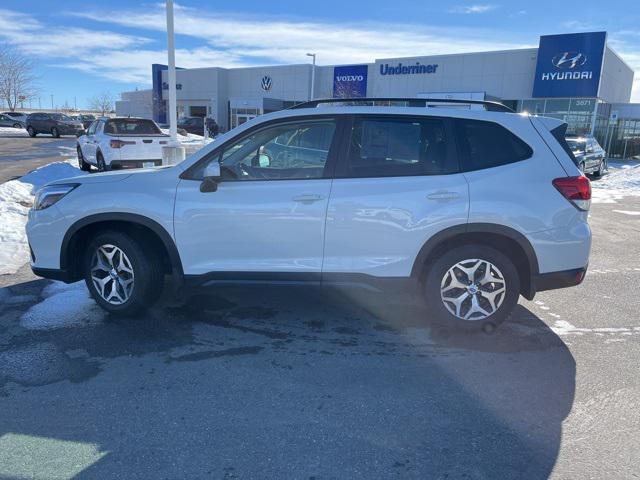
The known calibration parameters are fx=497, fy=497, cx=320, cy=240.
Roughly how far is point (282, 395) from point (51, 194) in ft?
9.08

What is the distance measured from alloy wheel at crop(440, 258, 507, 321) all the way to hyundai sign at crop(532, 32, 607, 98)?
32.8 m

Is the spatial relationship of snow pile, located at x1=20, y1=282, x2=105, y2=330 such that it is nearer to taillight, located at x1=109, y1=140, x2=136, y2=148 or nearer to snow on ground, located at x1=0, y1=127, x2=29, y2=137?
taillight, located at x1=109, y1=140, x2=136, y2=148

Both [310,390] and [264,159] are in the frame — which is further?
Answer: [264,159]

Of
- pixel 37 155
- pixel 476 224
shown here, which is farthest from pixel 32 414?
pixel 37 155

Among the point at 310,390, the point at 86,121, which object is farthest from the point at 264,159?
the point at 86,121

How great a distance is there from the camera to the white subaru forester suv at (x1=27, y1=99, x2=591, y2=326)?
3957 mm

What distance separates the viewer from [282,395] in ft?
10.8

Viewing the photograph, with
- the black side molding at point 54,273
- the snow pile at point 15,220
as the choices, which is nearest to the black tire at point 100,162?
the snow pile at point 15,220

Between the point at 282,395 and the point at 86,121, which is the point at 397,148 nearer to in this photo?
the point at 282,395

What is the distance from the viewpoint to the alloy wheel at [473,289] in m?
4.11

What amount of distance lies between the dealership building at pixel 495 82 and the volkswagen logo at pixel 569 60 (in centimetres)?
6

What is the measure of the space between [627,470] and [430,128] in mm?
2706

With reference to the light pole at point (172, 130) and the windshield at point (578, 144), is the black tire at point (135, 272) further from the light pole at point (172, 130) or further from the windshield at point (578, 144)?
the windshield at point (578, 144)

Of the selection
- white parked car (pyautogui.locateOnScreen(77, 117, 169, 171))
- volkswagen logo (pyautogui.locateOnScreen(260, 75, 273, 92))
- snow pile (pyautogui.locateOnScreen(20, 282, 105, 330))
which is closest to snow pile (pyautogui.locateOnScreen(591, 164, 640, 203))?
white parked car (pyautogui.locateOnScreen(77, 117, 169, 171))
